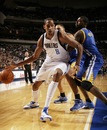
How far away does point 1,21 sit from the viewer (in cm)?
3012

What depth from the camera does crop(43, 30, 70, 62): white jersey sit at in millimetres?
3886

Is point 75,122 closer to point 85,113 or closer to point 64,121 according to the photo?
point 64,121

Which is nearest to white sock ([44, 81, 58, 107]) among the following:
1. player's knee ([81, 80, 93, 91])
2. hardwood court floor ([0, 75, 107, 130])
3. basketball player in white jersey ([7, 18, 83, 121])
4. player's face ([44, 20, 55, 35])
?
basketball player in white jersey ([7, 18, 83, 121])

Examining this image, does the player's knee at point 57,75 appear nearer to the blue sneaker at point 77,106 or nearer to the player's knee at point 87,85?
the player's knee at point 87,85

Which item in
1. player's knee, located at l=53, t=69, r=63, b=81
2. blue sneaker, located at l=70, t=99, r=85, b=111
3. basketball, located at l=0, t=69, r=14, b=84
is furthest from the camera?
blue sneaker, located at l=70, t=99, r=85, b=111

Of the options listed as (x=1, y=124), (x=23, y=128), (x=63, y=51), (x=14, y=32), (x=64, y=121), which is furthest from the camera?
(x=14, y=32)

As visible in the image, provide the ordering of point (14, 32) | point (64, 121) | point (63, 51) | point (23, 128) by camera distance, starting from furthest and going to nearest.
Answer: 1. point (14, 32)
2. point (63, 51)
3. point (64, 121)
4. point (23, 128)

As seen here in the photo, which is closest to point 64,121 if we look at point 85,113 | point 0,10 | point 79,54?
point 85,113

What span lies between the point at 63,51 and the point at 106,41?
→ 108 feet

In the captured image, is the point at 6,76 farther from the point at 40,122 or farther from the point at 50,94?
the point at 40,122

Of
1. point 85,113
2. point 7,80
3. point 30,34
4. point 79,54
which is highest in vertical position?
point 30,34

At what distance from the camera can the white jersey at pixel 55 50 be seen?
12.7ft

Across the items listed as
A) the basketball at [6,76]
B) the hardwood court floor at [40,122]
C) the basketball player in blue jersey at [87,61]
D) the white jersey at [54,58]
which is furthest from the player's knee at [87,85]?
the basketball at [6,76]

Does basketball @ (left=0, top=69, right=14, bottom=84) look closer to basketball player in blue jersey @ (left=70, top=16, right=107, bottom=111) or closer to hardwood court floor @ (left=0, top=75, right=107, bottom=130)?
hardwood court floor @ (left=0, top=75, right=107, bottom=130)
